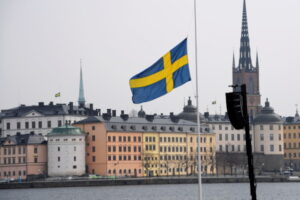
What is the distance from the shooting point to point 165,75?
17938 millimetres

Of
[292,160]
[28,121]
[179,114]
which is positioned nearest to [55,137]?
[28,121]

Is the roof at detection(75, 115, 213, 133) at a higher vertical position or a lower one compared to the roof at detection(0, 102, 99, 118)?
lower

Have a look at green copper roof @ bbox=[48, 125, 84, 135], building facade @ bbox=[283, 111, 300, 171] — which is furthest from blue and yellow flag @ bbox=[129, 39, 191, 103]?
building facade @ bbox=[283, 111, 300, 171]

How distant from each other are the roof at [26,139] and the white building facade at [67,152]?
3641 mm

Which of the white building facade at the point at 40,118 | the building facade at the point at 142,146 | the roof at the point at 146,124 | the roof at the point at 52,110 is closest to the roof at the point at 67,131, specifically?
the building facade at the point at 142,146

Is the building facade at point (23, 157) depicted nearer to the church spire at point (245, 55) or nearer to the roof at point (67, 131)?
the roof at point (67, 131)

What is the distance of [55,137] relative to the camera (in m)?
118

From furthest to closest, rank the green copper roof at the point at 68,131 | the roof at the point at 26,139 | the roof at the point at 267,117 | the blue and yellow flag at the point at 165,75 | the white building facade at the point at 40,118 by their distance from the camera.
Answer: the roof at the point at 267,117 → the white building facade at the point at 40,118 → the roof at the point at 26,139 → the green copper roof at the point at 68,131 → the blue and yellow flag at the point at 165,75

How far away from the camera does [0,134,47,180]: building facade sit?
120 meters

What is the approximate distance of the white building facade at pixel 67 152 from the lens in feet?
381

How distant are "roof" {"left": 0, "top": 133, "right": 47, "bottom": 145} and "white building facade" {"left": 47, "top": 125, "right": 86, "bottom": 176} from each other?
143 inches

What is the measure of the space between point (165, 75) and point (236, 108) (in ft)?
23.8

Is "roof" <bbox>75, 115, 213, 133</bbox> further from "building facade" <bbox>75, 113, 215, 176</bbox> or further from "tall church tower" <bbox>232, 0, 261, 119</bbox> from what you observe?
"tall church tower" <bbox>232, 0, 261, 119</bbox>

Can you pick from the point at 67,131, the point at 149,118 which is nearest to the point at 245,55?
the point at 149,118
